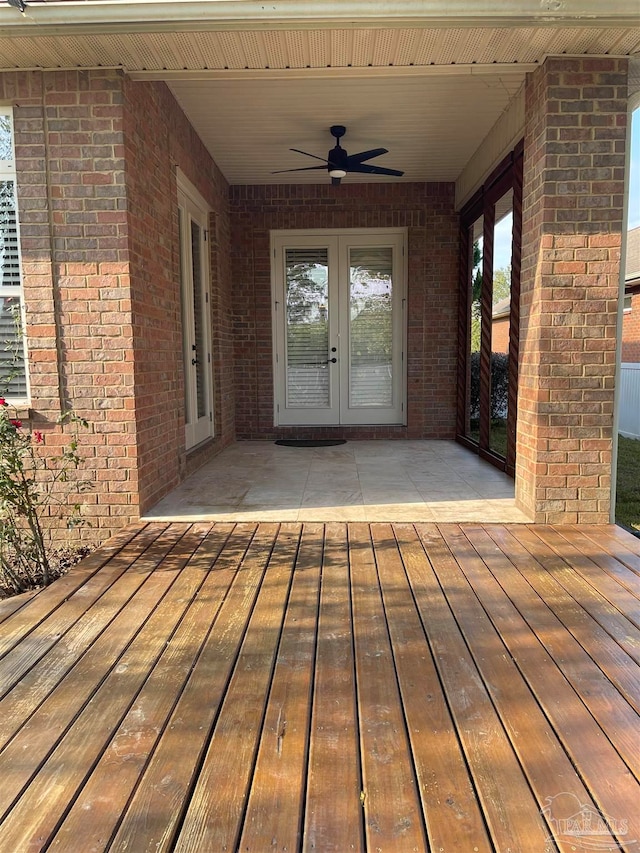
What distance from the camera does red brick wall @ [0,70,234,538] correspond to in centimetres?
337

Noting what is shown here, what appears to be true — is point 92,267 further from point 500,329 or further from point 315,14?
point 500,329

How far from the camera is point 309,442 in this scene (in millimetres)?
7000

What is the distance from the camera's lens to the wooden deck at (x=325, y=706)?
1271mm

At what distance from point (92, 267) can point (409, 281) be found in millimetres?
4451

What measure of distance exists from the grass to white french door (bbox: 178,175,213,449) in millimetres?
3631

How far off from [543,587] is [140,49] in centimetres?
343

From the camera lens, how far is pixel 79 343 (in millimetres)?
3529

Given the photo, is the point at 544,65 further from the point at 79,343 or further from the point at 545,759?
the point at 545,759

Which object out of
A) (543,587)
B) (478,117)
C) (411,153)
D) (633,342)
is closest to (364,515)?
(543,587)

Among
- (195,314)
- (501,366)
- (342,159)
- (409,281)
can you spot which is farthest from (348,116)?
(501,366)

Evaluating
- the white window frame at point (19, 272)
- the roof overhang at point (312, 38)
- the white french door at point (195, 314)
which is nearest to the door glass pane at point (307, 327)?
the white french door at point (195, 314)

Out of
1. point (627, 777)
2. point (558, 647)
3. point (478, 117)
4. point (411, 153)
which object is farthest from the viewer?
point (411, 153)

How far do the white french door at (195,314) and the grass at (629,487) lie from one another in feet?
11.9

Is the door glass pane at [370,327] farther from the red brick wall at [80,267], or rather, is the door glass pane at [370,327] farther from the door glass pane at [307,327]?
the red brick wall at [80,267]
